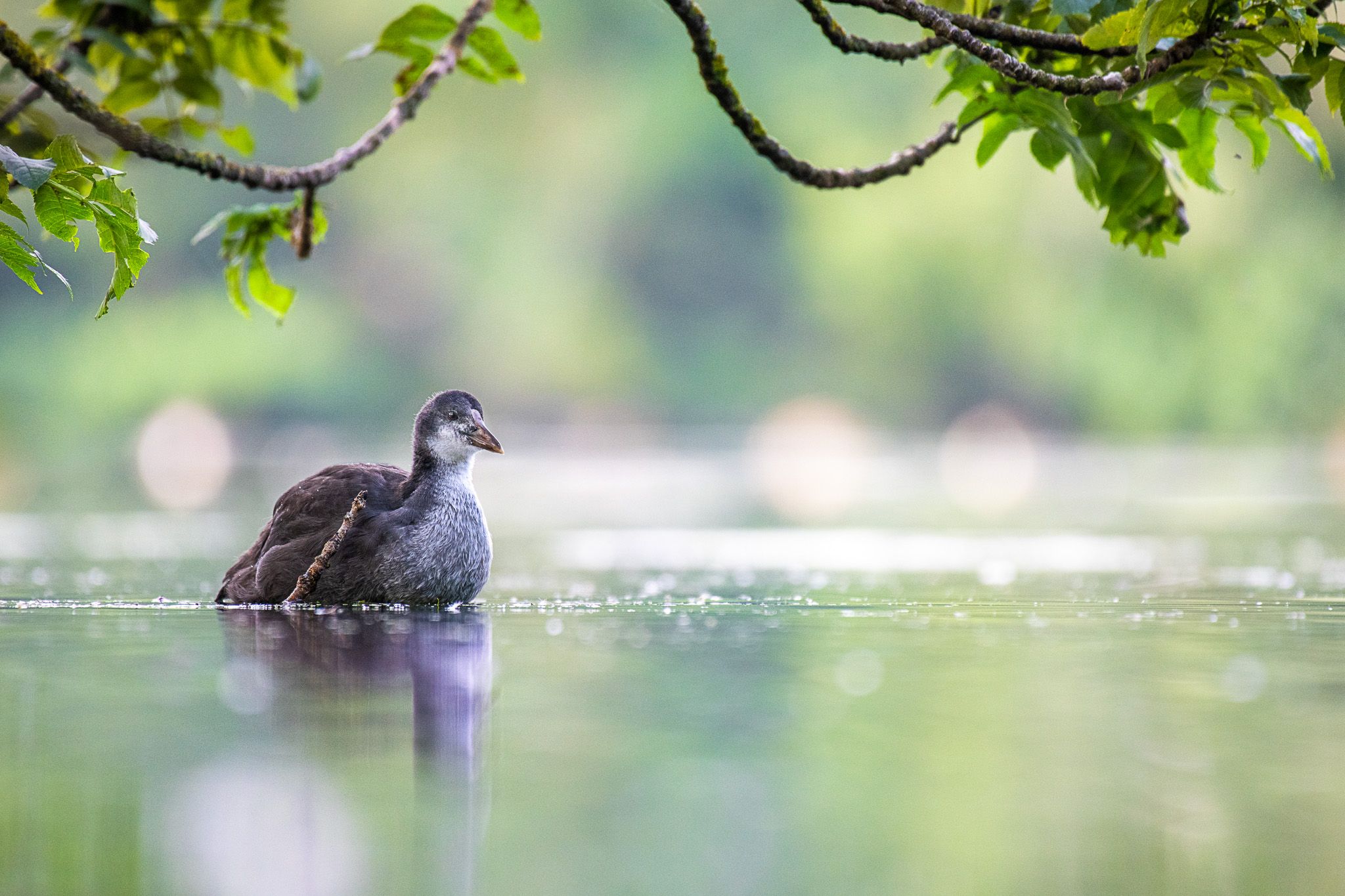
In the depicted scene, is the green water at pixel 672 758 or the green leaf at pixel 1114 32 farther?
the green leaf at pixel 1114 32

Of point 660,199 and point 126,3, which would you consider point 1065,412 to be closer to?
point 660,199

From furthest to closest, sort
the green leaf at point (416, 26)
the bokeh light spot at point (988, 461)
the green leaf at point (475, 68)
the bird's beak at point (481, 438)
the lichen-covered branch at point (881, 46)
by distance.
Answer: the bokeh light spot at point (988, 461) → the bird's beak at point (481, 438) → the green leaf at point (475, 68) → the green leaf at point (416, 26) → the lichen-covered branch at point (881, 46)

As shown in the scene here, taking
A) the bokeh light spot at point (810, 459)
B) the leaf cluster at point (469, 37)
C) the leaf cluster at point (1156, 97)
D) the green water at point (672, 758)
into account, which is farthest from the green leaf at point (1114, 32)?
the bokeh light spot at point (810, 459)

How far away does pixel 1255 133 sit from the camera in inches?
130

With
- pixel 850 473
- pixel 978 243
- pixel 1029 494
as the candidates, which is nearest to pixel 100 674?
pixel 1029 494

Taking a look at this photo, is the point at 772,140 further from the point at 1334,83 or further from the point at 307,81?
the point at 307,81

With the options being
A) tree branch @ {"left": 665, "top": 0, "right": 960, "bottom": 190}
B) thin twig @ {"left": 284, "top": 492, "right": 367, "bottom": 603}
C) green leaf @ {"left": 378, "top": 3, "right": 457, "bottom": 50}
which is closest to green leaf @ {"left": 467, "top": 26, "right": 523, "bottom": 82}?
green leaf @ {"left": 378, "top": 3, "right": 457, "bottom": 50}

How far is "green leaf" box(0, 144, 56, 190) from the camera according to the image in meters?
2.39

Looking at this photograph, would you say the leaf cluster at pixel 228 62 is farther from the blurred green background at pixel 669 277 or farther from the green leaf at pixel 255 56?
the blurred green background at pixel 669 277

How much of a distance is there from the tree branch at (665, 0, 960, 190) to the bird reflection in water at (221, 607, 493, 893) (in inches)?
46.4

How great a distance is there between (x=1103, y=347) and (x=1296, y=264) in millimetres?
3198

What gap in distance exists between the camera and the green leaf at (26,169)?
2387mm

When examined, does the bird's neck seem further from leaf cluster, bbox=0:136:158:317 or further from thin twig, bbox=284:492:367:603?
leaf cluster, bbox=0:136:158:317

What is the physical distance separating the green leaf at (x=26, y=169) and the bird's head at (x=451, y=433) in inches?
101
